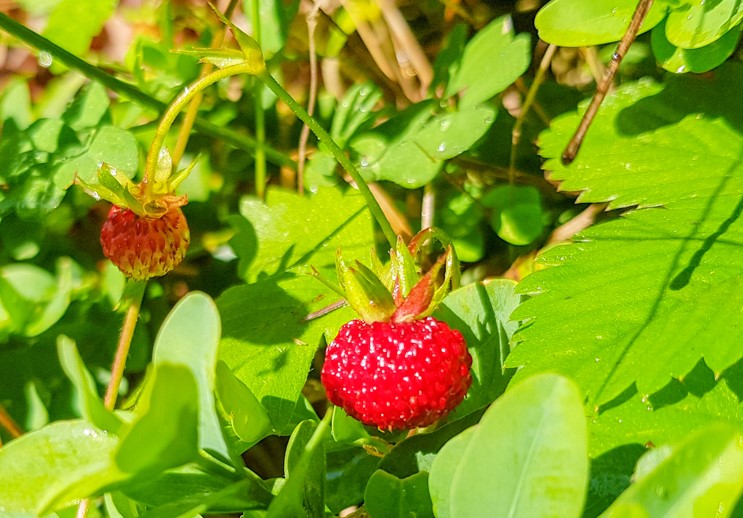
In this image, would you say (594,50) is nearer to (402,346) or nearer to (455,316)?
(455,316)

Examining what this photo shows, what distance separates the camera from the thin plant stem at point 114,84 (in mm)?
999

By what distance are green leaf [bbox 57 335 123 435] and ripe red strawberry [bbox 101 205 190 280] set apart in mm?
445

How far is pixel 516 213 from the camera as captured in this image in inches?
44.7

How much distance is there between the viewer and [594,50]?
3.81 ft

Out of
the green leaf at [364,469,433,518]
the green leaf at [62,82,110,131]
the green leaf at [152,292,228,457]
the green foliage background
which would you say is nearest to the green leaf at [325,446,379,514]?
the green foliage background

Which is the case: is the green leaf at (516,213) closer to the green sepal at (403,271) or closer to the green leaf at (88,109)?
the green sepal at (403,271)

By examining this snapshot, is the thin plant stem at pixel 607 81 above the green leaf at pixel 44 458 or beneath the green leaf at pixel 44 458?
beneath

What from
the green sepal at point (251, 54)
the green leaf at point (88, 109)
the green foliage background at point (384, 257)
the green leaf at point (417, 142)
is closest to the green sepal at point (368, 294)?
the green foliage background at point (384, 257)

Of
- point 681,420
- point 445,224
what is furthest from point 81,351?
point 681,420

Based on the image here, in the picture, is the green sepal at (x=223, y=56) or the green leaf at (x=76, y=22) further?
the green leaf at (x=76, y=22)

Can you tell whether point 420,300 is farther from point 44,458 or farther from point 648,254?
point 44,458

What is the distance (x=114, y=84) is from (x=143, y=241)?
0.31 meters

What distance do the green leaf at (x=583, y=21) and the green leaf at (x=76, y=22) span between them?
72 centimetres

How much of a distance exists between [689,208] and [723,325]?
0.18 metres
